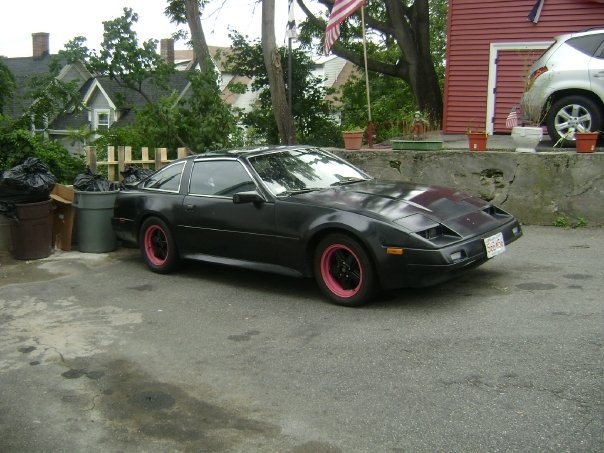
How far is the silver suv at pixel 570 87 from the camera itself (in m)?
9.52

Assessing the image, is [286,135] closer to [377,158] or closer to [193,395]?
[377,158]

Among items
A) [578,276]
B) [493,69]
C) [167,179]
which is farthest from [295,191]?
[493,69]

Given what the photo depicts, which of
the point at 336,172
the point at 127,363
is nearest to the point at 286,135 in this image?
the point at 336,172

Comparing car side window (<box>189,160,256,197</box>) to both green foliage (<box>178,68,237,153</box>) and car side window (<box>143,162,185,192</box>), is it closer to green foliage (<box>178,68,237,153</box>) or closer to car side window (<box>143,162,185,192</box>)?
car side window (<box>143,162,185,192</box>)

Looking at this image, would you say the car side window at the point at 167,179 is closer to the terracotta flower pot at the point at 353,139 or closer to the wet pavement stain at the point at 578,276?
the terracotta flower pot at the point at 353,139

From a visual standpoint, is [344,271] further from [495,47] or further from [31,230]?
[495,47]

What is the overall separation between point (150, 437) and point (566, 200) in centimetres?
699

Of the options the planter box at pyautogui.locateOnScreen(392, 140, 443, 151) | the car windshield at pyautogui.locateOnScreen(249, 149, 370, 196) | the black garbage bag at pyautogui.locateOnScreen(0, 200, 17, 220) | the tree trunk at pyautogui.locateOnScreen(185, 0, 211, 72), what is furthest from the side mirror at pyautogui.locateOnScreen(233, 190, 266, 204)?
the tree trunk at pyautogui.locateOnScreen(185, 0, 211, 72)

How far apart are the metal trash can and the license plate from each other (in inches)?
227

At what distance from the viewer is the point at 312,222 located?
626 cm

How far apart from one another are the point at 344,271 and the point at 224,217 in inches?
61.5

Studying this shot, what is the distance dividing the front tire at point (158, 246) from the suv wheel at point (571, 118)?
5.75 meters

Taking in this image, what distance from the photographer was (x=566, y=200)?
9.10 metres

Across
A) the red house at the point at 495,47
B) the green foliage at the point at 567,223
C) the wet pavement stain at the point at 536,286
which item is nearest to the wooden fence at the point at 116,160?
the green foliage at the point at 567,223
